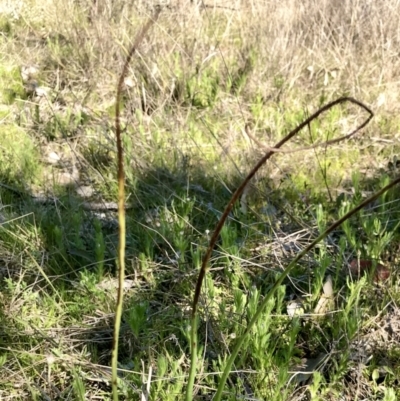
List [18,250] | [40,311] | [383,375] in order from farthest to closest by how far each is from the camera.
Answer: [18,250], [40,311], [383,375]

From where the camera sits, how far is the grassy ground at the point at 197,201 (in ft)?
5.87

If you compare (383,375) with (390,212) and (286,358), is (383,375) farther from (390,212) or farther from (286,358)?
(390,212)

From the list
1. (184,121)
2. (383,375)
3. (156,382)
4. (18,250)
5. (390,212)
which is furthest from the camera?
(184,121)

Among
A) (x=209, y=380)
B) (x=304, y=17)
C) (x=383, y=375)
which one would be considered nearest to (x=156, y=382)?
(x=209, y=380)

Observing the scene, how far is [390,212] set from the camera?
7.95 ft

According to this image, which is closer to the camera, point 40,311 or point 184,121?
point 40,311

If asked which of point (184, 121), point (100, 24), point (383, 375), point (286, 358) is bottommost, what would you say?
point (383, 375)

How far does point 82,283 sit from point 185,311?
0.38m

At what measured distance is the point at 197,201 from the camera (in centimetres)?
256

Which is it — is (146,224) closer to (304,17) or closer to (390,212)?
(390,212)

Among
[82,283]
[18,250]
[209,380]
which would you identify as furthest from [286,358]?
[18,250]

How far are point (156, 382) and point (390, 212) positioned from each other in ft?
4.24

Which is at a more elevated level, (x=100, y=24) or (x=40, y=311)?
(x=100, y=24)

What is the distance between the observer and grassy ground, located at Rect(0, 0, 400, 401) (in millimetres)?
1790
